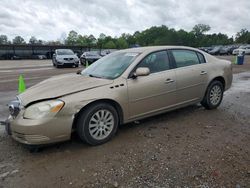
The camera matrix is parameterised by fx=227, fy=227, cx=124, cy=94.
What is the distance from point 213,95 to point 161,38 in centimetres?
10900

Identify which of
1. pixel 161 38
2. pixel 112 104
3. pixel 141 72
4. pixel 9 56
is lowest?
pixel 112 104

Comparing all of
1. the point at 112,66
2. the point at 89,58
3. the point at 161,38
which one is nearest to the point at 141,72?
the point at 112,66

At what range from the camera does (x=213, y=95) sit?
534 centimetres

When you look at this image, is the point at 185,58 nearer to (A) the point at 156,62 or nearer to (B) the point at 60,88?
(A) the point at 156,62

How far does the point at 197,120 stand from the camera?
15.5 ft

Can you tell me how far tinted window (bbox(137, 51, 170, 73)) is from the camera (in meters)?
4.28

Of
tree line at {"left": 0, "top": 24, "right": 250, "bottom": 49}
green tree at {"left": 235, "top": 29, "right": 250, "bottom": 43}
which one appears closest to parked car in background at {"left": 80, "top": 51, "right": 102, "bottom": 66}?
tree line at {"left": 0, "top": 24, "right": 250, "bottom": 49}

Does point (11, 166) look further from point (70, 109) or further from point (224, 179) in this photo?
point (224, 179)

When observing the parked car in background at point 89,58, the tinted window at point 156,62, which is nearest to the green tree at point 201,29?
the parked car in background at point 89,58

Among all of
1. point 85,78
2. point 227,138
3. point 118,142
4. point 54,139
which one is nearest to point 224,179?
point 227,138

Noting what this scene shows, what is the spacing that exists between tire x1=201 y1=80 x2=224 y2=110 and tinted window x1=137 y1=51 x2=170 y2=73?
1.39 m

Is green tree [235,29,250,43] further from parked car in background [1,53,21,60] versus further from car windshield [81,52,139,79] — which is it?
car windshield [81,52,139,79]

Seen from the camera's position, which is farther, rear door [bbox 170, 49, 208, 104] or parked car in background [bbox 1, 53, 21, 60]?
parked car in background [bbox 1, 53, 21, 60]

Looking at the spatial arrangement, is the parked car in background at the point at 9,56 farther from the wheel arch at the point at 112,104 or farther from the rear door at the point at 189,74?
the wheel arch at the point at 112,104
